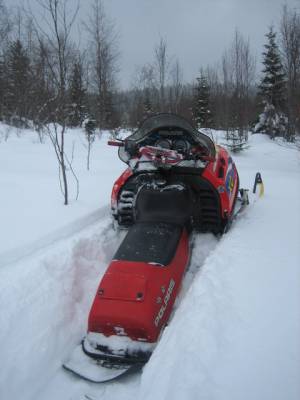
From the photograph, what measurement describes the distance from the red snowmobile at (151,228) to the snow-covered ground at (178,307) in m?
0.18

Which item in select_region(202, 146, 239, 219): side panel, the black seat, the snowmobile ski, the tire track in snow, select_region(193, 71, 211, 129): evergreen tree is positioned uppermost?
select_region(193, 71, 211, 129): evergreen tree

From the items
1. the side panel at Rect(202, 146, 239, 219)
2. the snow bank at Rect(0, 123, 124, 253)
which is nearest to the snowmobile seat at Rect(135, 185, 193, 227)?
the side panel at Rect(202, 146, 239, 219)

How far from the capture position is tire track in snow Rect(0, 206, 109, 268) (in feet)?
10.5

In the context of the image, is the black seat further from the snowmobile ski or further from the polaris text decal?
the snowmobile ski

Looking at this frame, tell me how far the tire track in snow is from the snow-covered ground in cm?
1

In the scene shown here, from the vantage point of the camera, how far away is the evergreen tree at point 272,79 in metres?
20.5

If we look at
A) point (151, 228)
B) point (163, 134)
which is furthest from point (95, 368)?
point (163, 134)

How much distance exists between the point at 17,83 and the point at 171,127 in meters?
21.3

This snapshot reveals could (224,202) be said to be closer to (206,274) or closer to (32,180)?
(206,274)

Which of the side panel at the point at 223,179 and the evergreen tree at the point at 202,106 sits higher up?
the evergreen tree at the point at 202,106

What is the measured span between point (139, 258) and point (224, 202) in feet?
4.50

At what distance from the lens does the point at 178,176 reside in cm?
392

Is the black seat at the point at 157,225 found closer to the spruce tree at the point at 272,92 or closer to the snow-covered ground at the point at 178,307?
the snow-covered ground at the point at 178,307

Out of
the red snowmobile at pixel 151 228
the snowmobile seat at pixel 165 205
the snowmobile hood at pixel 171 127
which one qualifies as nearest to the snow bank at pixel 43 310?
the red snowmobile at pixel 151 228
